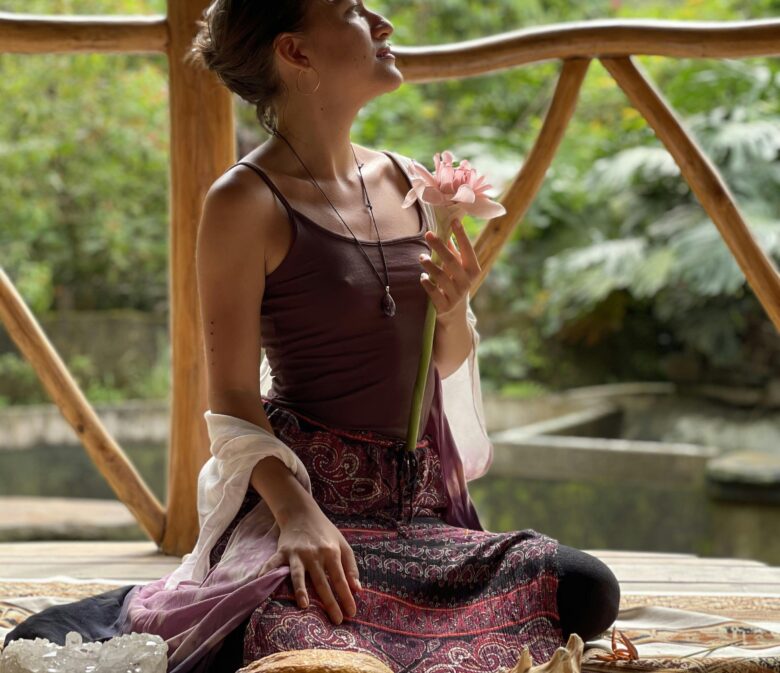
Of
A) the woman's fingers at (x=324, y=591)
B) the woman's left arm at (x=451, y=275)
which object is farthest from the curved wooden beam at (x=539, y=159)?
the woman's fingers at (x=324, y=591)

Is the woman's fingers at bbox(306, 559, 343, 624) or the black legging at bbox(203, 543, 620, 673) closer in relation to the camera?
the woman's fingers at bbox(306, 559, 343, 624)

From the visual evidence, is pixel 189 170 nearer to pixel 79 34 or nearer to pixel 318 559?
pixel 79 34

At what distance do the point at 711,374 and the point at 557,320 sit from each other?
3.35ft

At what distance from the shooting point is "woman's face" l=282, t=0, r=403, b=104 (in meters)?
1.62

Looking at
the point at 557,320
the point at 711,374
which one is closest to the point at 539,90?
the point at 557,320

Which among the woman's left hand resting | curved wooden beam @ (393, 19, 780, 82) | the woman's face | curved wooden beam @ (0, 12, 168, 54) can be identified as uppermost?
curved wooden beam @ (0, 12, 168, 54)

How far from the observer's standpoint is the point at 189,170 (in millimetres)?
2277

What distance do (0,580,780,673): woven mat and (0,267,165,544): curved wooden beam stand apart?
1.23ft

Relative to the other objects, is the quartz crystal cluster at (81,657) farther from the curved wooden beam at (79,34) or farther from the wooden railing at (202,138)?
the curved wooden beam at (79,34)

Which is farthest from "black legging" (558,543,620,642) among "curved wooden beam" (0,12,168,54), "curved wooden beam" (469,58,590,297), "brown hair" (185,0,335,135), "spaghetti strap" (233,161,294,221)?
"curved wooden beam" (0,12,168,54)

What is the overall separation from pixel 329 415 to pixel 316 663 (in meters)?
0.45

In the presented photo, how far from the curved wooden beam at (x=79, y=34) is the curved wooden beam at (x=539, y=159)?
76cm

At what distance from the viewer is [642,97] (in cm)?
237

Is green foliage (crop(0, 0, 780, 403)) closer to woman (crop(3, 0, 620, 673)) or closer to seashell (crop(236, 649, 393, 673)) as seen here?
woman (crop(3, 0, 620, 673))
